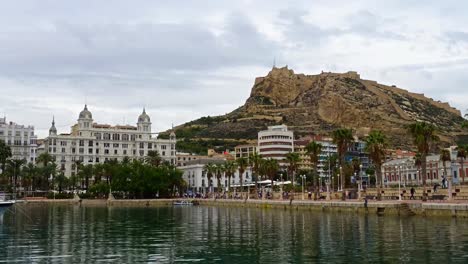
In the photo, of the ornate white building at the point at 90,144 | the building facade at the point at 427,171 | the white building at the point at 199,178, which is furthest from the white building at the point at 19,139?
the building facade at the point at 427,171

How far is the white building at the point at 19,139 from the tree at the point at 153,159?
40840 mm

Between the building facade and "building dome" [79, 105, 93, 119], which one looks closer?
the building facade

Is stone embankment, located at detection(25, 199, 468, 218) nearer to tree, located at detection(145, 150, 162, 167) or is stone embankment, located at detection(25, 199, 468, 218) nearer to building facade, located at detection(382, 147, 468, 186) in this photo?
building facade, located at detection(382, 147, 468, 186)

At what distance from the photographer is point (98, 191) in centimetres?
14838

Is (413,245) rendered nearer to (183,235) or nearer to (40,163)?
(183,235)

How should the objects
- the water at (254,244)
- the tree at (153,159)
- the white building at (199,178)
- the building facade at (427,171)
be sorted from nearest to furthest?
the water at (254,244), the building facade at (427,171), the tree at (153,159), the white building at (199,178)

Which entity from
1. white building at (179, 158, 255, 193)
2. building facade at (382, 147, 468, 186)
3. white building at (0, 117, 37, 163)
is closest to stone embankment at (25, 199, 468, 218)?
building facade at (382, 147, 468, 186)

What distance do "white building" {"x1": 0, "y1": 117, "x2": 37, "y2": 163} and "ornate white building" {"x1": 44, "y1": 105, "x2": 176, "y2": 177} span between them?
5887mm

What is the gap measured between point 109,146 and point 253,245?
164 meters

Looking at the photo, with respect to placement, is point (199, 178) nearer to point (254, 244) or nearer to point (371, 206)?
point (371, 206)

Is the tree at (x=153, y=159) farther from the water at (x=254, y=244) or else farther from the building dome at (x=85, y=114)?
the water at (x=254, y=244)

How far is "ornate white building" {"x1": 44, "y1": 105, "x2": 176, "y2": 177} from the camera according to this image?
7387 inches

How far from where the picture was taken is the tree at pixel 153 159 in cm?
17538

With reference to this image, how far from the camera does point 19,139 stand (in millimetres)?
193250
